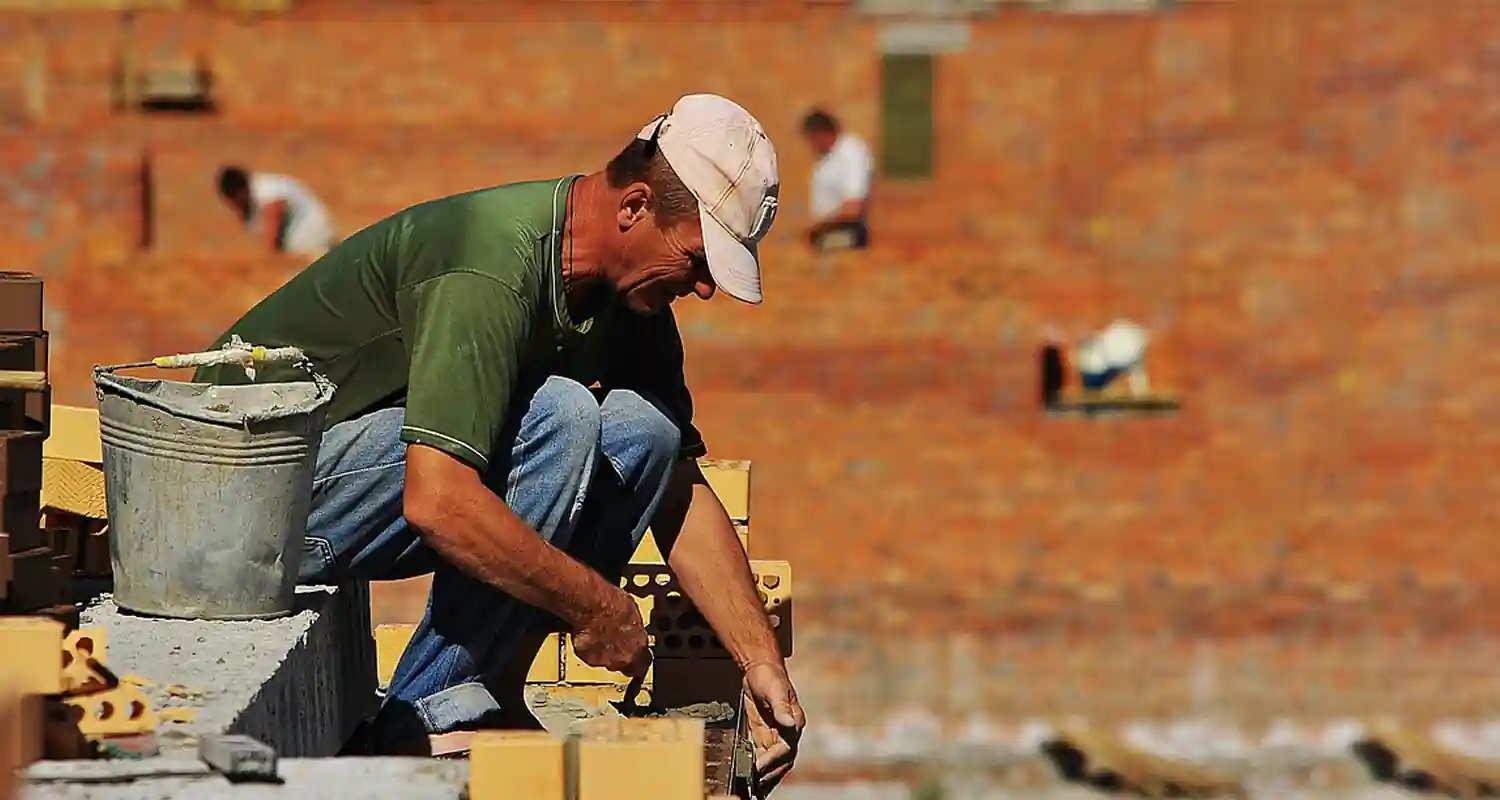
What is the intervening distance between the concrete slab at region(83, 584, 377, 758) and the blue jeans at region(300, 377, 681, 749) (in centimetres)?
11

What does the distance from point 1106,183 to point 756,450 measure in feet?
8.69

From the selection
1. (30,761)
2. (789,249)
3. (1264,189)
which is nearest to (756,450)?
(789,249)

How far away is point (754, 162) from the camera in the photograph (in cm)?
375

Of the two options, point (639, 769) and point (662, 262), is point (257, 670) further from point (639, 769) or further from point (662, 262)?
point (662, 262)

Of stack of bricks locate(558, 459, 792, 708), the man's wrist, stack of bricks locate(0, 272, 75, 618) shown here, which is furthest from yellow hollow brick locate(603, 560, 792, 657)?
stack of bricks locate(0, 272, 75, 618)

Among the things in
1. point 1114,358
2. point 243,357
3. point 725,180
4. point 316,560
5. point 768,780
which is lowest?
point 768,780

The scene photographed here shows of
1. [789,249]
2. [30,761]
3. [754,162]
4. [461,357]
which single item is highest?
[789,249]

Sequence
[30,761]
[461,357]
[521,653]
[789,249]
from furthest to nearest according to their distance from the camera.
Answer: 1. [789,249]
2. [521,653]
3. [461,357]
4. [30,761]

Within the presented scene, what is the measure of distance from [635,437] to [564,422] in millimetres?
200

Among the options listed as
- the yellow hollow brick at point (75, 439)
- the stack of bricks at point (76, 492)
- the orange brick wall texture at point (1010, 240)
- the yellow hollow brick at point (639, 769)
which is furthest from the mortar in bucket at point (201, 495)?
the orange brick wall texture at point (1010, 240)

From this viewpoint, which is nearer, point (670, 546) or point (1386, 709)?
point (670, 546)

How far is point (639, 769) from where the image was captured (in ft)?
9.72

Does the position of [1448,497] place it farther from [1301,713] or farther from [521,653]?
[521,653]

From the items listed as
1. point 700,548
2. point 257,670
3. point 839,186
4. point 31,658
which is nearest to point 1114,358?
point 839,186
